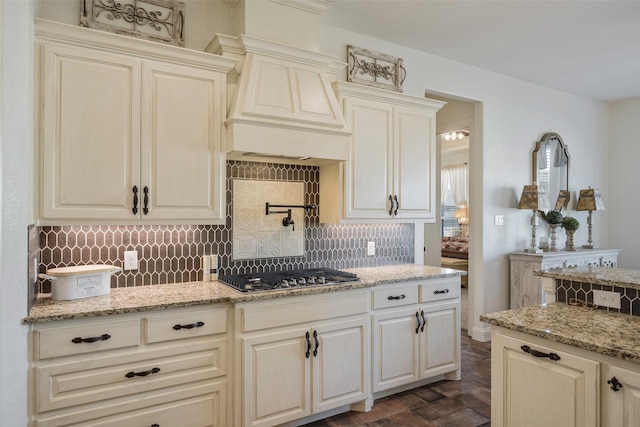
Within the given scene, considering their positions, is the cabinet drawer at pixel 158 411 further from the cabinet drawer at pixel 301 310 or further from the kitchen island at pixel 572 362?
the kitchen island at pixel 572 362

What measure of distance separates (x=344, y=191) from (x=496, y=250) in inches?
92.3

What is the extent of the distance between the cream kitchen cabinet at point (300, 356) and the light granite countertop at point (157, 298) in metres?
0.06

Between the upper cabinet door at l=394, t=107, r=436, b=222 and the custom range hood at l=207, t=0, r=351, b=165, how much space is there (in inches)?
25.6

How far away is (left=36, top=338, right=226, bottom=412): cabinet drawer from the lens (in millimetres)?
1880

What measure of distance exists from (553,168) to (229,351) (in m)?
4.61

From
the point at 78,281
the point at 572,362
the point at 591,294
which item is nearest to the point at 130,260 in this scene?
the point at 78,281

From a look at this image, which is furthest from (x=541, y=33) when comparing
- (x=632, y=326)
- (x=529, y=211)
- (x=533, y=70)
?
(x=632, y=326)

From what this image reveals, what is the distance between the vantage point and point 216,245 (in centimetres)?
284

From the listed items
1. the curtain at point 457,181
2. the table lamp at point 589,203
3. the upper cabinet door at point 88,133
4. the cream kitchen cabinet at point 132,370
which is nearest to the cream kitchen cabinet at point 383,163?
the cream kitchen cabinet at point 132,370

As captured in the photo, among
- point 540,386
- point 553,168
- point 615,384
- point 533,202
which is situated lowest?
point 540,386

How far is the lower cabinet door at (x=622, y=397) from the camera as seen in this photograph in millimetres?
1434

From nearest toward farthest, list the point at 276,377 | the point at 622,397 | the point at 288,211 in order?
the point at 622,397 → the point at 276,377 → the point at 288,211

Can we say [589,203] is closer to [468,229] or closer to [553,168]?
[553,168]

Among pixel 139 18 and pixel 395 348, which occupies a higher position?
pixel 139 18
